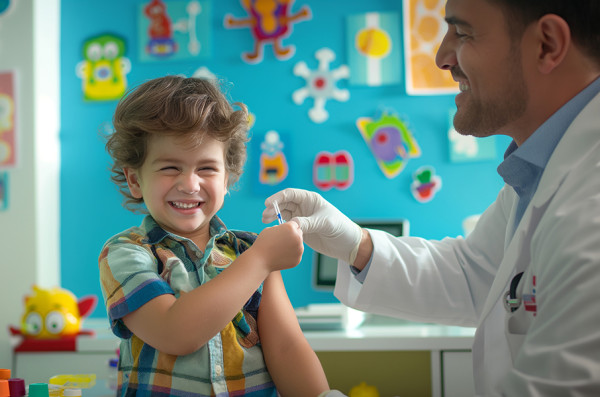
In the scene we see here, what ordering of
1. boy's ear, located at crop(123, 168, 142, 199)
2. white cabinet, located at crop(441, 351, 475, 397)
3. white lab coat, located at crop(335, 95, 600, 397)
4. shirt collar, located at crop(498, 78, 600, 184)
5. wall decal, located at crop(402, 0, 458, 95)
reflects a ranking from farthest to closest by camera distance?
1. wall decal, located at crop(402, 0, 458, 95)
2. white cabinet, located at crop(441, 351, 475, 397)
3. boy's ear, located at crop(123, 168, 142, 199)
4. shirt collar, located at crop(498, 78, 600, 184)
5. white lab coat, located at crop(335, 95, 600, 397)

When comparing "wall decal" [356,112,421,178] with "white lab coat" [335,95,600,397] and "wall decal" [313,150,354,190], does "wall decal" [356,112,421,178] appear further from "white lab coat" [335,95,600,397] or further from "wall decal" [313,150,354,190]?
"white lab coat" [335,95,600,397]

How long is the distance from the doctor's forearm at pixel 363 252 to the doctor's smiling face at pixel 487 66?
1.20 ft

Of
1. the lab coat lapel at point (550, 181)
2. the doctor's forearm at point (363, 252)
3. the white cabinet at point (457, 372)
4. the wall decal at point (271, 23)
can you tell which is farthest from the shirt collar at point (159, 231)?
the wall decal at point (271, 23)

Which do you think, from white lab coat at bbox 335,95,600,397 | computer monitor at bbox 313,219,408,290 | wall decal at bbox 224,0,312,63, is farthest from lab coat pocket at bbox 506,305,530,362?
wall decal at bbox 224,0,312,63

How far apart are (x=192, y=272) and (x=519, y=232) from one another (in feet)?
1.88

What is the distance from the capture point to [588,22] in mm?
1073

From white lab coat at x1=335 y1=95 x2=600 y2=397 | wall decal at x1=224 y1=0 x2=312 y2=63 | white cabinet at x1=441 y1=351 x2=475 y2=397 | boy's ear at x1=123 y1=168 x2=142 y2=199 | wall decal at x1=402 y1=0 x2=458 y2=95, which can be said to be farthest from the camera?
Answer: wall decal at x1=224 y1=0 x2=312 y2=63

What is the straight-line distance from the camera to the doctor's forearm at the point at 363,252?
147 cm

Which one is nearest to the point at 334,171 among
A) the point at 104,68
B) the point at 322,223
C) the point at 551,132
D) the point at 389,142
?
the point at 389,142

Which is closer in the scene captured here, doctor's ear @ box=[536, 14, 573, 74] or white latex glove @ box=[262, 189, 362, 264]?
doctor's ear @ box=[536, 14, 573, 74]

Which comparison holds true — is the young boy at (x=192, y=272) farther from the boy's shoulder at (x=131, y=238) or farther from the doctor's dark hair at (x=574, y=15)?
the doctor's dark hair at (x=574, y=15)

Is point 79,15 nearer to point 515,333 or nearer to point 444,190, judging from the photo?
point 444,190

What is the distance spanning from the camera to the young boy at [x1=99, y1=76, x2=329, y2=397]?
1009mm

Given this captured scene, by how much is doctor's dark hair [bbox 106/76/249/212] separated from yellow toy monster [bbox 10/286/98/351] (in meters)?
1.10
